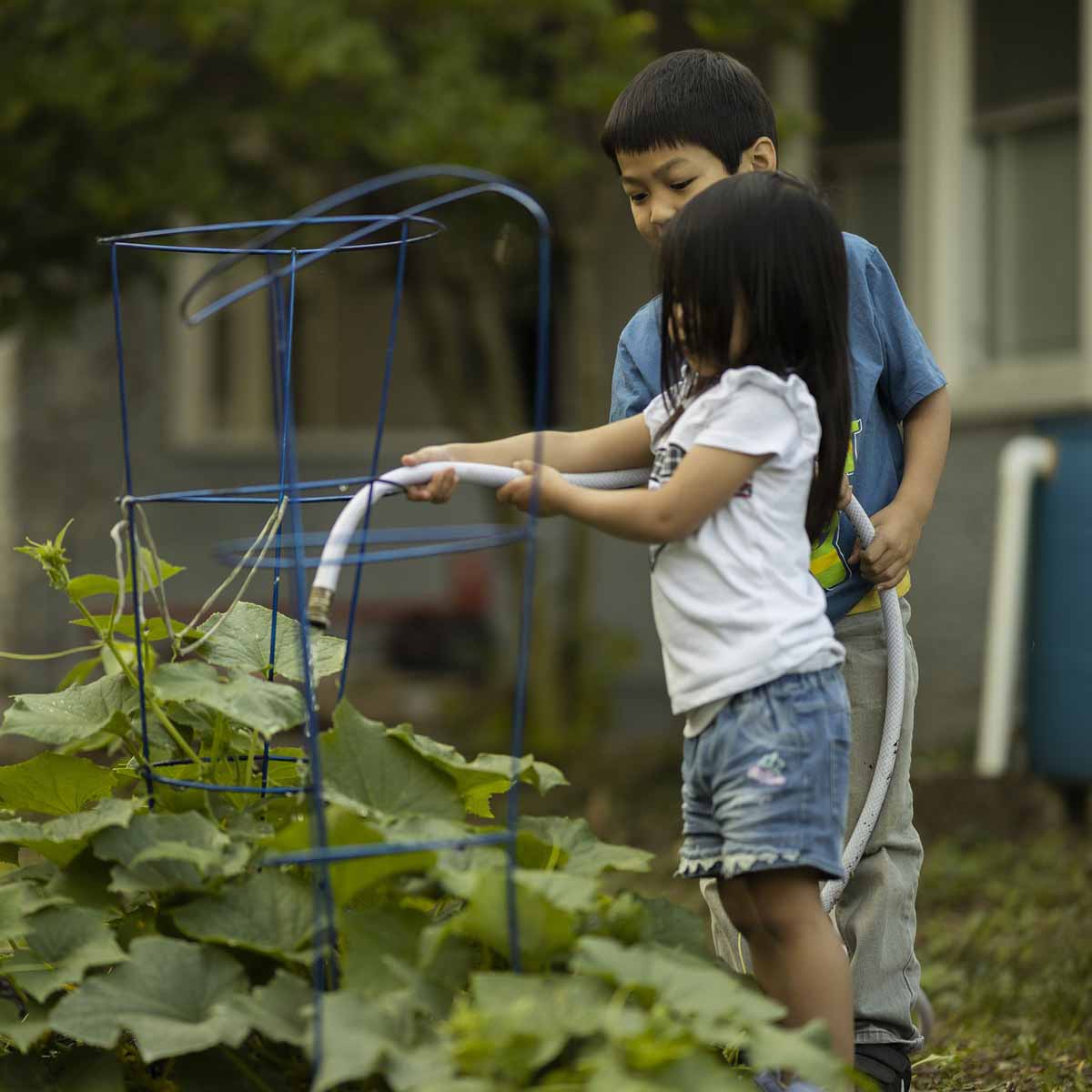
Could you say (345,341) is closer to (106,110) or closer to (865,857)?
(106,110)

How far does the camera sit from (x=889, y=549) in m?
2.34

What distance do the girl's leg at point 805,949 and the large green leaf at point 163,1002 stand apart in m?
0.58

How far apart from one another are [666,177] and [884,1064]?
1.22m

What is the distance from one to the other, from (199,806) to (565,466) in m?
0.64

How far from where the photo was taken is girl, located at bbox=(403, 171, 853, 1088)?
1.92m

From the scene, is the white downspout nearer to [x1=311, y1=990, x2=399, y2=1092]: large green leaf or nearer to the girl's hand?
the girl's hand

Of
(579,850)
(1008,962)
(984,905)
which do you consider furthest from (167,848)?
(984,905)

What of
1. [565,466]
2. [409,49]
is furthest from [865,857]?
[409,49]

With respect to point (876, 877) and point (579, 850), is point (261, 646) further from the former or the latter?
point (876, 877)

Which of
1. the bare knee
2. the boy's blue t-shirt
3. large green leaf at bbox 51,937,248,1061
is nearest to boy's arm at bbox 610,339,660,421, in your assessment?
the boy's blue t-shirt

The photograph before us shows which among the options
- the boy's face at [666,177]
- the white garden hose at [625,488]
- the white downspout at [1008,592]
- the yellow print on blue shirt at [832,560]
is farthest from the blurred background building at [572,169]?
the white garden hose at [625,488]

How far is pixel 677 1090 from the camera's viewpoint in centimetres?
160

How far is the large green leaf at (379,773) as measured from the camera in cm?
204

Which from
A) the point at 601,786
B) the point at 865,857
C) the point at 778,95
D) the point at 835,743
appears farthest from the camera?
the point at 778,95
